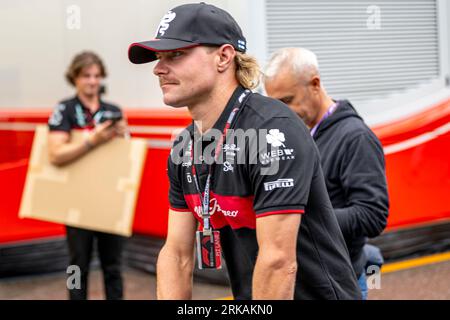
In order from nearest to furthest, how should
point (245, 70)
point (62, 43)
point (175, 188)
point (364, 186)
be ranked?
point (245, 70)
point (175, 188)
point (364, 186)
point (62, 43)

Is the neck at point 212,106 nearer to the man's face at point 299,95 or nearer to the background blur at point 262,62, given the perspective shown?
the man's face at point 299,95

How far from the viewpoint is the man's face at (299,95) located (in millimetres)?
3775

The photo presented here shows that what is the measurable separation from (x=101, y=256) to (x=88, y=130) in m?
0.91

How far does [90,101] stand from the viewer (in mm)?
5977

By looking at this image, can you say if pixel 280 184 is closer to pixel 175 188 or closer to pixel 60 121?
pixel 175 188

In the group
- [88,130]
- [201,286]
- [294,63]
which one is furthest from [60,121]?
[294,63]

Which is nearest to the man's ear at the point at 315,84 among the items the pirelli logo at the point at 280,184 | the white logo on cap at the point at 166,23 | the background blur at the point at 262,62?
the white logo on cap at the point at 166,23

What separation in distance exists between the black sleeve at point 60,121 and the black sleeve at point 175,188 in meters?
3.14

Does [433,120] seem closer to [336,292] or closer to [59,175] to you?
[59,175]

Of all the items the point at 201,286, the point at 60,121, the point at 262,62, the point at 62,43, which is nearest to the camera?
the point at 60,121

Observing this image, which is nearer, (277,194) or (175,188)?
(277,194)

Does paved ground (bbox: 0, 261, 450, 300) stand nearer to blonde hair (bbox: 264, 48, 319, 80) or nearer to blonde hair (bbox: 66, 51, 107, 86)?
blonde hair (bbox: 66, 51, 107, 86)

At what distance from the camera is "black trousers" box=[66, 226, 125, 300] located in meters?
5.70
